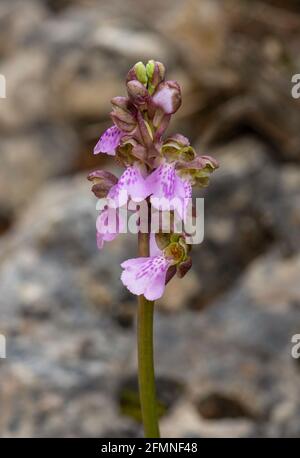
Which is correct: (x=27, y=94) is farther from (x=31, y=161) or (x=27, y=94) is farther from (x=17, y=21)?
(x=17, y=21)

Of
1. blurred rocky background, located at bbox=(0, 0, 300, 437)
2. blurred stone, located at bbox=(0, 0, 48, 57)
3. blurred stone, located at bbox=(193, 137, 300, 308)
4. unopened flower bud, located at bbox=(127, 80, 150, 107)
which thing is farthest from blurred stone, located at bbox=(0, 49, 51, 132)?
unopened flower bud, located at bbox=(127, 80, 150, 107)

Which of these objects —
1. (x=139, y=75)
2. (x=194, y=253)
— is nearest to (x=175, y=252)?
(x=139, y=75)

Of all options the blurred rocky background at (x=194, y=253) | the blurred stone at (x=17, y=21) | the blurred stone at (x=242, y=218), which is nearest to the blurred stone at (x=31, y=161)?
the blurred rocky background at (x=194, y=253)

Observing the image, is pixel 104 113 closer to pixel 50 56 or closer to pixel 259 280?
pixel 50 56

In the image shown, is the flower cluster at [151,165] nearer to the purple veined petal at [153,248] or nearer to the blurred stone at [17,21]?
the purple veined petal at [153,248]

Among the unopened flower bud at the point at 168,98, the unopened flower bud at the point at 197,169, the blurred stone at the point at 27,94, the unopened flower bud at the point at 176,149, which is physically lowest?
the unopened flower bud at the point at 197,169

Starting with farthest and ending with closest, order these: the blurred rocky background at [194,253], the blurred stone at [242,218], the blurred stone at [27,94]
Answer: the blurred stone at [27,94] → the blurred stone at [242,218] → the blurred rocky background at [194,253]

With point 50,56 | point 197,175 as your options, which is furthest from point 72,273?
point 50,56

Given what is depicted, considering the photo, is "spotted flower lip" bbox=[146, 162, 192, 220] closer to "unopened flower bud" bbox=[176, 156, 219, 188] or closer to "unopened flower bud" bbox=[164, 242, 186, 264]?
"unopened flower bud" bbox=[176, 156, 219, 188]

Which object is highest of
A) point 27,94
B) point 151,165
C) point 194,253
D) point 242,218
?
point 27,94
